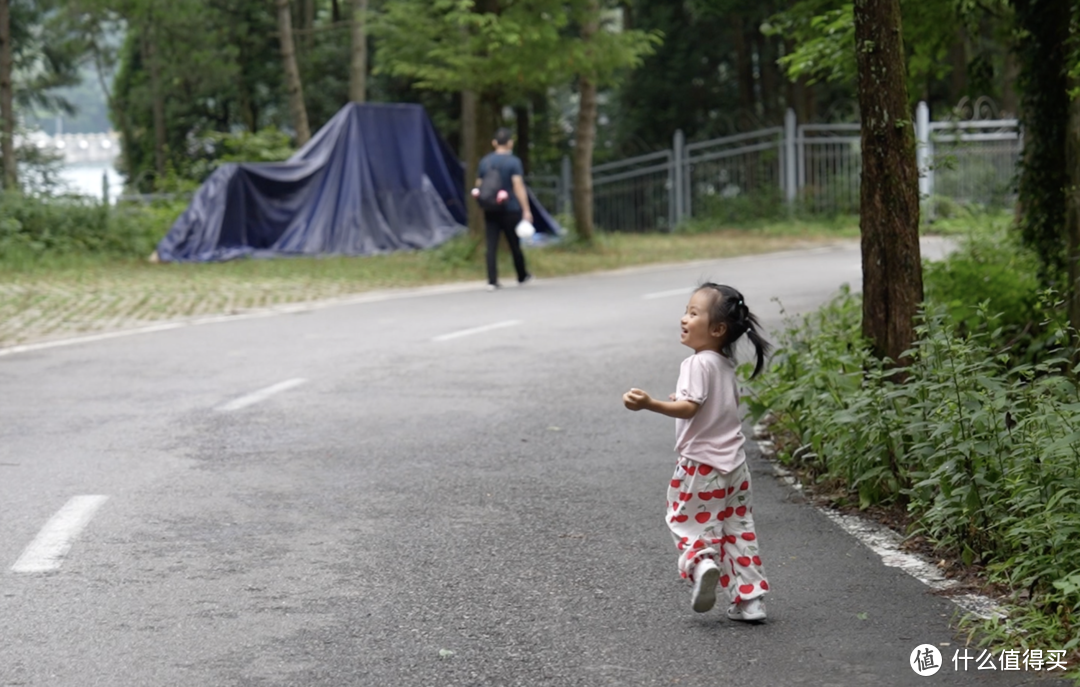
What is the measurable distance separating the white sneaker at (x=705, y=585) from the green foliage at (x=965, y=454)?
1028 millimetres

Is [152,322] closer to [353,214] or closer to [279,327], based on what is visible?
[279,327]

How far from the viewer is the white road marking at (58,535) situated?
252 inches

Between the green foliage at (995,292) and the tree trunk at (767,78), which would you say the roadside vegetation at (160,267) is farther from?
the tree trunk at (767,78)

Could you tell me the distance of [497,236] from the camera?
19812mm

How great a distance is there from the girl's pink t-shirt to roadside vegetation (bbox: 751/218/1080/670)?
39.9 inches

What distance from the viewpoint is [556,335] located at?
14.4 m

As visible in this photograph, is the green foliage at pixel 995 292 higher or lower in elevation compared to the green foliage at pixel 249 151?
lower

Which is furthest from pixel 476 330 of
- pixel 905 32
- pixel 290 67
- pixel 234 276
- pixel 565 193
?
pixel 565 193

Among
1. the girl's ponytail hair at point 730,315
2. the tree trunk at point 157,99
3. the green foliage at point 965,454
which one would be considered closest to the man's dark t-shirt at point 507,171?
the green foliage at point 965,454

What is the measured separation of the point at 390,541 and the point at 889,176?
10.6 ft

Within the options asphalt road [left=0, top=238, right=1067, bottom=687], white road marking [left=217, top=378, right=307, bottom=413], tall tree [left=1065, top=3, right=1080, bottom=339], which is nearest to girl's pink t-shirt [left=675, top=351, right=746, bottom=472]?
asphalt road [left=0, top=238, right=1067, bottom=687]

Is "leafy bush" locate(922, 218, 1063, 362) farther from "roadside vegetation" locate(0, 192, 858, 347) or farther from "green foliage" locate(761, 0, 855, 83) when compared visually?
"roadside vegetation" locate(0, 192, 858, 347)

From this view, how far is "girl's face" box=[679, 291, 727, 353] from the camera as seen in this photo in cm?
566

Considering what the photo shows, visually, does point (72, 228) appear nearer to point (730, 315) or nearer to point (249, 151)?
point (249, 151)
